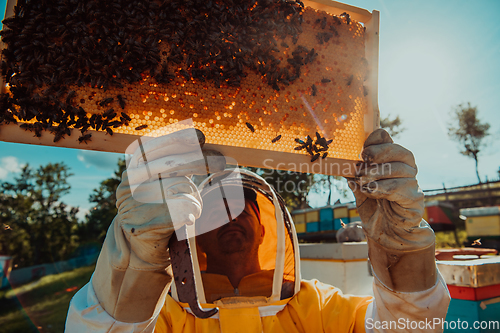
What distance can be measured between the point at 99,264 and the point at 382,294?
2.07 meters

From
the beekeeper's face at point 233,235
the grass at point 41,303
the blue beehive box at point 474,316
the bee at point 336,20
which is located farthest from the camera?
the grass at point 41,303

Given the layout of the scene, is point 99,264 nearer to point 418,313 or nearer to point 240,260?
point 240,260

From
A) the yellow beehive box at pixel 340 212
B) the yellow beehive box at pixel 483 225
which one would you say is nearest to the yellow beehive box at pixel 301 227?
the yellow beehive box at pixel 340 212

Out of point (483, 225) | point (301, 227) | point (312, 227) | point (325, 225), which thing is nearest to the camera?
point (483, 225)

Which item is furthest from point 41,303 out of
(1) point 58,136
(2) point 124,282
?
(1) point 58,136

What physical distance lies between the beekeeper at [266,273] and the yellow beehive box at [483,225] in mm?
9365

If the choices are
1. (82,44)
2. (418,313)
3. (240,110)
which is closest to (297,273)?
(418,313)

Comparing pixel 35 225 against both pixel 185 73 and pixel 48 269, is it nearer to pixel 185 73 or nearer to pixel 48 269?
pixel 48 269

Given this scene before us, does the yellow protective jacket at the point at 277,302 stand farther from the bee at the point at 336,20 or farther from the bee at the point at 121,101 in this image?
the bee at the point at 336,20

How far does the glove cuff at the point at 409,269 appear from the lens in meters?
1.85

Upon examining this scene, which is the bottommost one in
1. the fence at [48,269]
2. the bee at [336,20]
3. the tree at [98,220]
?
the fence at [48,269]

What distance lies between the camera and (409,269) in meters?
1.87

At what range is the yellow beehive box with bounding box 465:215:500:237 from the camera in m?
8.66

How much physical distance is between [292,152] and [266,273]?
1.38 m
